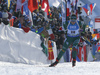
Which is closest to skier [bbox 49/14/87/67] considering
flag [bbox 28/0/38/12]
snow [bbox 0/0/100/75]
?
snow [bbox 0/0/100/75]

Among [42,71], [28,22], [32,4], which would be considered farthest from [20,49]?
[42,71]

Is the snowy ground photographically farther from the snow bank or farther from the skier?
the snow bank

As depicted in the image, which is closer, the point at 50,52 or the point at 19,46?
the point at 19,46

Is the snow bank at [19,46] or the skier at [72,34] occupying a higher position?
the skier at [72,34]

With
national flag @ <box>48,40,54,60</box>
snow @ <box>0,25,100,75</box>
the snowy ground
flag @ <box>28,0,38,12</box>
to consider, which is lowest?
national flag @ <box>48,40,54,60</box>

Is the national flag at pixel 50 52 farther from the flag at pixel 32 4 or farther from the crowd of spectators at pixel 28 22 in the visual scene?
the flag at pixel 32 4

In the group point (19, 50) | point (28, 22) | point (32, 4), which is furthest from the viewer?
point (32, 4)

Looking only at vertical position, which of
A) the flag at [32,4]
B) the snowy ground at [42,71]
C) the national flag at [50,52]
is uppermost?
the flag at [32,4]

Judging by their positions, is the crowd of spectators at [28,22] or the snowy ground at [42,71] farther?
the crowd of spectators at [28,22]

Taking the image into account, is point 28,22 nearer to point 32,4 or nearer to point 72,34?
point 32,4

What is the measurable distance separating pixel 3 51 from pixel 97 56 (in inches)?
341

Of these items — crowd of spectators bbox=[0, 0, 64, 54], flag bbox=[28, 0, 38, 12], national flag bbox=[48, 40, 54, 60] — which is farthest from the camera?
flag bbox=[28, 0, 38, 12]

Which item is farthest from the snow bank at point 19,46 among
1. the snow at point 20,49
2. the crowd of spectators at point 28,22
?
the crowd of spectators at point 28,22

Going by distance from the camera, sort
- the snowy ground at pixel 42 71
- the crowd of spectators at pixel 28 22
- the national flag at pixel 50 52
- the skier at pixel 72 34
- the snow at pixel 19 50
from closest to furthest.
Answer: the snowy ground at pixel 42 71, the skier at pixel 72 34, the snow at pixel 19 50, the crowd of spectators at pixel 28 22, the national flag at pixel 50 52
